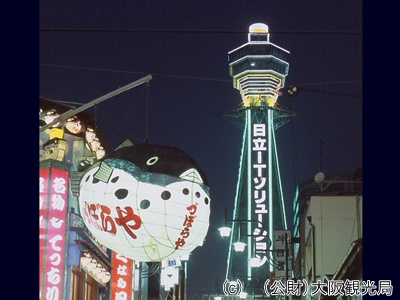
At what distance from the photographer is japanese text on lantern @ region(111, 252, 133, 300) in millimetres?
27875

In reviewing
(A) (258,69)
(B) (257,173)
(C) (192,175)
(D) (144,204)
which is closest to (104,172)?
(D) (144,204)

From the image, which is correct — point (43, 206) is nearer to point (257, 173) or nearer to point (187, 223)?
point (187, 223)

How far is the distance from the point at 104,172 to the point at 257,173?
61427mm

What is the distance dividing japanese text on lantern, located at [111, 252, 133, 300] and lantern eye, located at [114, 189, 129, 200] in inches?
710

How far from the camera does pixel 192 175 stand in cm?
1066

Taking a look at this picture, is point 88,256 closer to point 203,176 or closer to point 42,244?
point 42,244

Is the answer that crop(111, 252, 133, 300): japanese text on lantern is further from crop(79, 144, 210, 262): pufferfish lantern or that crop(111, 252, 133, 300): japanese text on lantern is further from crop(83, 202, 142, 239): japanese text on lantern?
crop(83, 202, 142, 239): japanese text on lantern

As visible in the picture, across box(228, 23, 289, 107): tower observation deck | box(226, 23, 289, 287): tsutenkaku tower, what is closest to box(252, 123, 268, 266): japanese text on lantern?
box(226, 23, 289, 287): tsutenkaku tower

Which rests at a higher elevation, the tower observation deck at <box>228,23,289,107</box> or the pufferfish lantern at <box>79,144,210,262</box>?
the tower observation deck at <box>228,23,289,107</box>

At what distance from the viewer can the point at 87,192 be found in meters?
10.6
